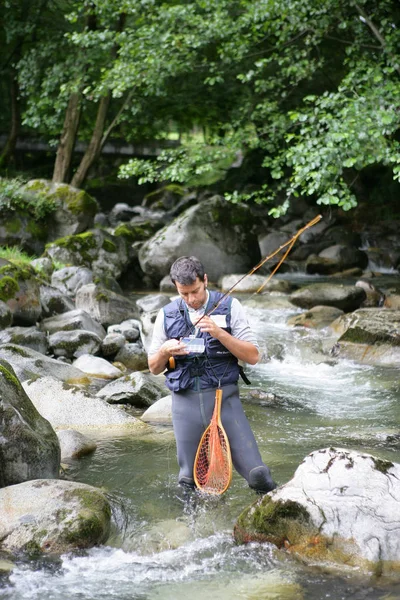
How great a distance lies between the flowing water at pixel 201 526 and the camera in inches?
165

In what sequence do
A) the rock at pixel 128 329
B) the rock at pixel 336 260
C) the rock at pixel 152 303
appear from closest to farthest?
the rock at pixel 128 329
the rock at pixel 152 303
the rock at pixel 336 260

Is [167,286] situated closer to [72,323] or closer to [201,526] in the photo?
[72,323]

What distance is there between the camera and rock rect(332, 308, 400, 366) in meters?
10.9

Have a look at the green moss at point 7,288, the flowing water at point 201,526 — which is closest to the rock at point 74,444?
the flowing water at point 201,526

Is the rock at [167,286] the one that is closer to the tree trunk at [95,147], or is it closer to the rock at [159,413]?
the tree trunk at [95,147]

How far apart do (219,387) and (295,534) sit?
107 centimetres

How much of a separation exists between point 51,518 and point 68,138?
60.6 ft

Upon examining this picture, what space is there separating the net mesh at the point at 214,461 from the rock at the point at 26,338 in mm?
5956

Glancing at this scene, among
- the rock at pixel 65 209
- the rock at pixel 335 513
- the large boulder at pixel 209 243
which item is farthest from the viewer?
the rock at pixel 65 209

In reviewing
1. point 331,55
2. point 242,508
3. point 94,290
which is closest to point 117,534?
point 242,508

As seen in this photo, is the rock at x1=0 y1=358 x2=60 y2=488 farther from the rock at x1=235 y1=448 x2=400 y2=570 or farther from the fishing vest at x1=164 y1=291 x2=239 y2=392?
the rock at x1=235 y1=448 x2=400 y2=570

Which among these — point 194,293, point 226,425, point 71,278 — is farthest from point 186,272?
point 71,278

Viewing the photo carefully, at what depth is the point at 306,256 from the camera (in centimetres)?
2098

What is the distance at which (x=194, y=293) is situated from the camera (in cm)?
474
